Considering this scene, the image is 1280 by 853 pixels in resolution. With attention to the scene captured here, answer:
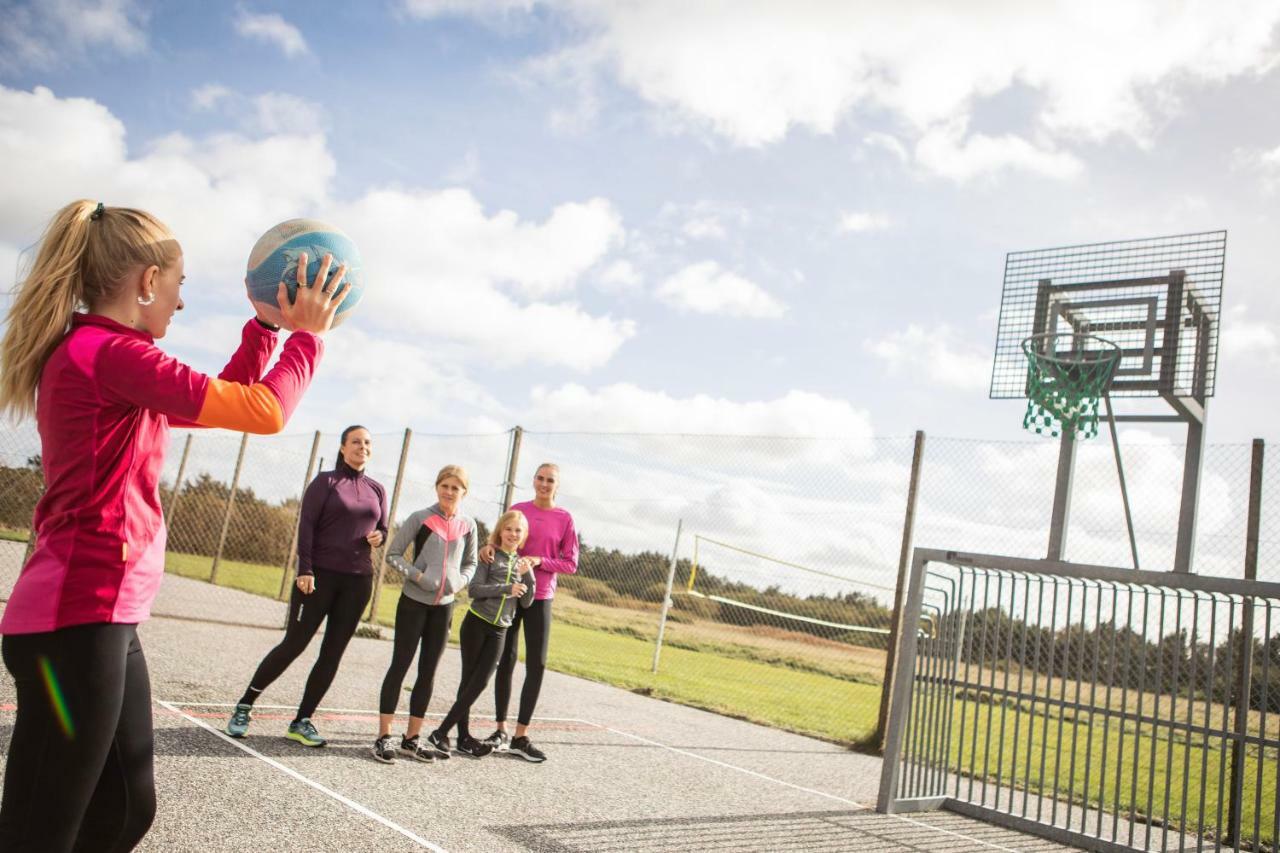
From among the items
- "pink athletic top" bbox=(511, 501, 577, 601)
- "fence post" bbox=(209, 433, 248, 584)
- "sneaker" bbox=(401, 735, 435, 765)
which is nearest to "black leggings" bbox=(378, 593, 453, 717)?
"sneaker" bbox=(401, 735, 435, 765)

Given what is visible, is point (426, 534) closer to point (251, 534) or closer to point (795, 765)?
point (795, 765)

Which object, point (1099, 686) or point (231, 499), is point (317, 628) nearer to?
point (1099, 686)

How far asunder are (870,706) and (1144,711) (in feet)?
22.3

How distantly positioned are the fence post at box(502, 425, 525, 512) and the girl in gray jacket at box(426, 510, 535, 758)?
5631 mm

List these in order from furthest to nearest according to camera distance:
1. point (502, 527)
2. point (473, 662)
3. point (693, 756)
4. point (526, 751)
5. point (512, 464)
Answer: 1. point (512, 464)
2. point (693, 756)
3. point (502, 527)
4. point (526, 751)
5. point (473, 662)

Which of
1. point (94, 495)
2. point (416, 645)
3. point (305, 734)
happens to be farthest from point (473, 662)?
point (94, 495)

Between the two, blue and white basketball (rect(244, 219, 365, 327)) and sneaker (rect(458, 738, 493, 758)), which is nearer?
blue and white basketball (rect(244, 219, 365, 327))

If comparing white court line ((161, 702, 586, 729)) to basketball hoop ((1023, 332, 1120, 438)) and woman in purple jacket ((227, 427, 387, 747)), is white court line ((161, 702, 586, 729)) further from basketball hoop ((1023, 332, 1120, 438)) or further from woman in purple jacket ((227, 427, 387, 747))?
basketball hoop ((1023, 332, 1120, 438))

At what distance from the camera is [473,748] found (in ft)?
20.2

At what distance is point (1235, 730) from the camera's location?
18.6ft

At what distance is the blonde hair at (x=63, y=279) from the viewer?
209 centimetres

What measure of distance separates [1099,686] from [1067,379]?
2.67 meters

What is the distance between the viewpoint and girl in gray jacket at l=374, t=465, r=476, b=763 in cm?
569

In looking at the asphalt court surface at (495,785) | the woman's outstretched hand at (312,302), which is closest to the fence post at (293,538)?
the asphalt court surface at (495,785)
